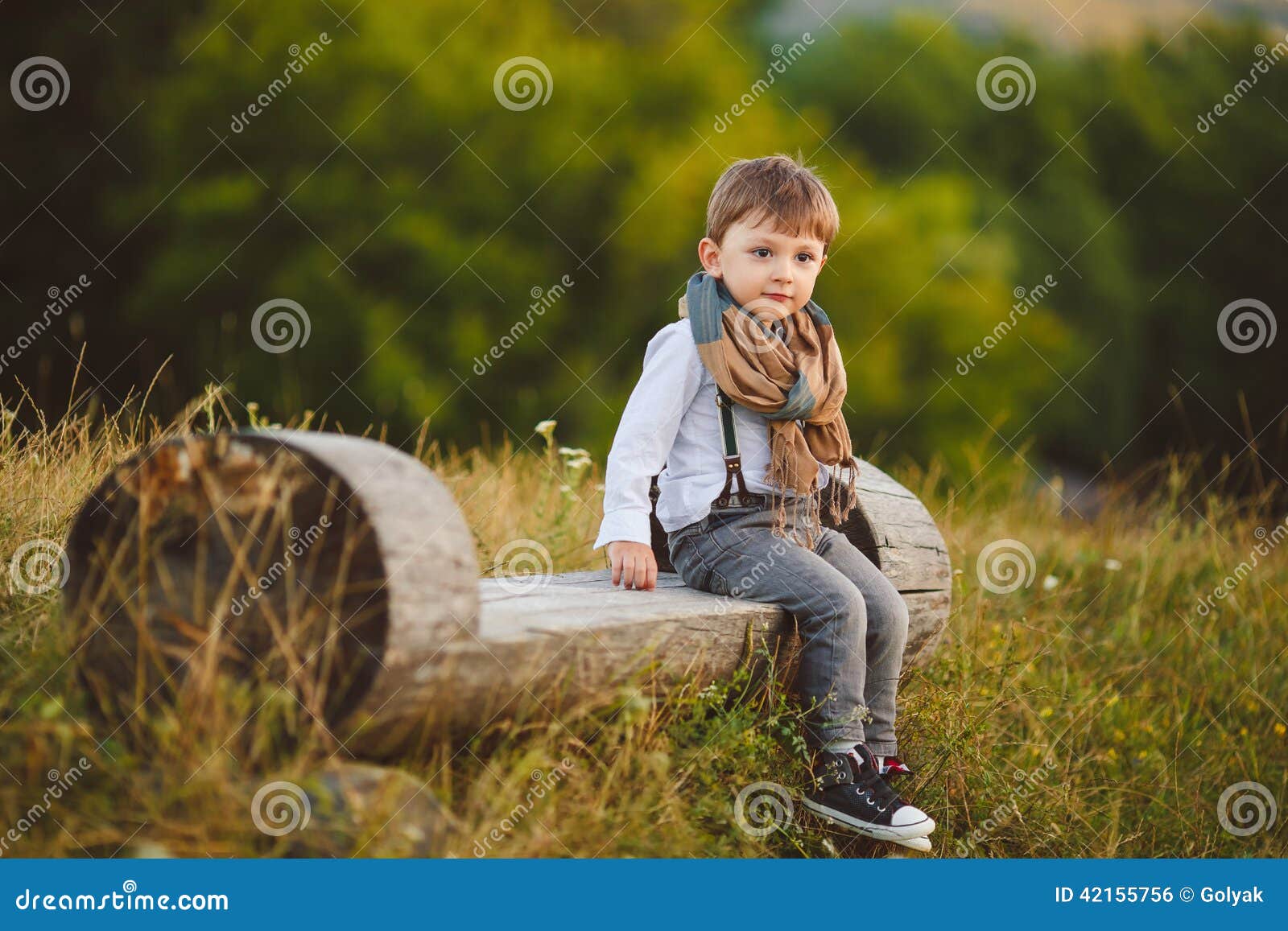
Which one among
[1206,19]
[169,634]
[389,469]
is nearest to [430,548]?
[389,469]

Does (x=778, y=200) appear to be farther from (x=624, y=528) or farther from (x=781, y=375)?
(x=624, y=528)

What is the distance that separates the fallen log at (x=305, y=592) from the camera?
2555 mm

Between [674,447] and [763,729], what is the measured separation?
827mm

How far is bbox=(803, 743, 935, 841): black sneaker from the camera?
10.6 feet

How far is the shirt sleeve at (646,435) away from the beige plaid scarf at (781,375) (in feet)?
0.26

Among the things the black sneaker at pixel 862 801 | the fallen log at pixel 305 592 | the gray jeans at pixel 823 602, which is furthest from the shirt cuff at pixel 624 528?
the black sneaker at pixel 862 801

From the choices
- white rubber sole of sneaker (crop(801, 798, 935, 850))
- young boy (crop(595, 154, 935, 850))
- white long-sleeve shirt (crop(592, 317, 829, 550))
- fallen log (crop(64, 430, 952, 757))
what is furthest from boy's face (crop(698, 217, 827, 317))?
white rubber sole of sneaker (crop(801, 798, 935, 850))

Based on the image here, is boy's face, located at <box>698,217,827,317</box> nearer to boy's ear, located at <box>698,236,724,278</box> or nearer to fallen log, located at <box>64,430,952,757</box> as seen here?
boy's ear, located at <box>698,236,724,278</box>

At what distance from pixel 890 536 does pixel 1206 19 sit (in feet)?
89.7

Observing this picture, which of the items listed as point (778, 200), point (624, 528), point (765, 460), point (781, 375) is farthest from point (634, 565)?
point (778, 200)

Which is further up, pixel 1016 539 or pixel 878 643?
pixel 1016 539

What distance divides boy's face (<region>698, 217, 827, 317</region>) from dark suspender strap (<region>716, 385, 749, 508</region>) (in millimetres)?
281

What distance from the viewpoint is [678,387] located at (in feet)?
11.8

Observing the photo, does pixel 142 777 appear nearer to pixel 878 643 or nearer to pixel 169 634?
pixel 169 634
